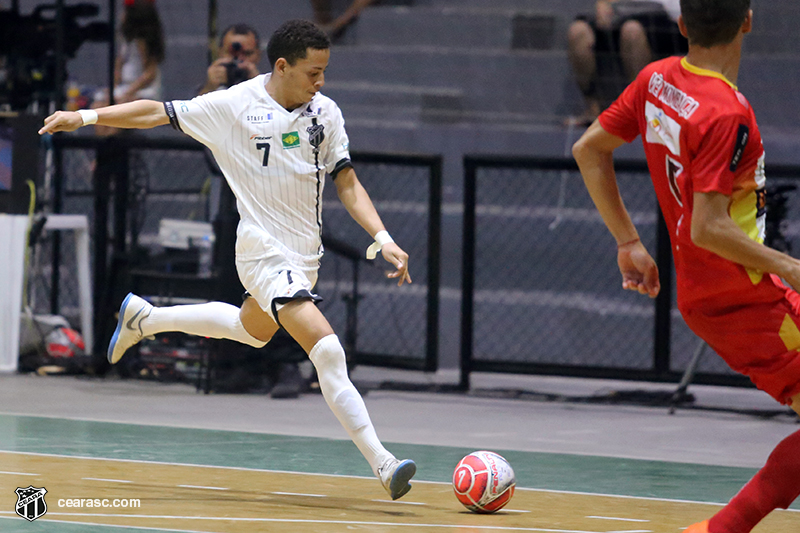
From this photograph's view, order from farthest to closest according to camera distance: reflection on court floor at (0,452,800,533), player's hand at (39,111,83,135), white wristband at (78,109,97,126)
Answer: white wristband at (78,109,97,126) → player's hand at (39,111,83,135) → reflection on court floor at (0,452,800,533)

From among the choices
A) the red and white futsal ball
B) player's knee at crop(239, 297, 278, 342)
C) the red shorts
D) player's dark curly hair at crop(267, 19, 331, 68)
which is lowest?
the red and white futsal ball

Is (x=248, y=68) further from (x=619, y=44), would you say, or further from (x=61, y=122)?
(x=61, y=122)

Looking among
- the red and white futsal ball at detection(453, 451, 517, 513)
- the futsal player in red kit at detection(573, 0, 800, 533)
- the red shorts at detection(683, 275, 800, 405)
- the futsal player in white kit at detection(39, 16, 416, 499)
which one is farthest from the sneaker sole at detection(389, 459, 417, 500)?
the red shorts at detection(683, 275, 800, 405)

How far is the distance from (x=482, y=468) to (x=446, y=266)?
19.0ft

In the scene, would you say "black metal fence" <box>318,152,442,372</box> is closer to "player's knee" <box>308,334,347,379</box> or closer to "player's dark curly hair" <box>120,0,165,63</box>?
"player's dark curly hair" <box>120,0,165,63</box>

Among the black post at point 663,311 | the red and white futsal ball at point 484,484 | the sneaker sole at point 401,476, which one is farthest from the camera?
the black post at point 663,311

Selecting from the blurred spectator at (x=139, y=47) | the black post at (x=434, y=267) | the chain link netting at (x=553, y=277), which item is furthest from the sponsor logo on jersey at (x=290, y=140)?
the blurred spectator at (x=139, y=47)

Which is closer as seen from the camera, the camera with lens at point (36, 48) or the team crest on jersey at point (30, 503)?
the team crest on jersey at point (30, 503)

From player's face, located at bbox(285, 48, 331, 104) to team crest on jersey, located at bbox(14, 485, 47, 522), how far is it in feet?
6.28

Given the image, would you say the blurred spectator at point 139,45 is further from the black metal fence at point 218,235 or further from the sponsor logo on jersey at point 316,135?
the sponsor logo on jersey at point 316,135

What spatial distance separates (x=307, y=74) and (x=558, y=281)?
5377 millimetres

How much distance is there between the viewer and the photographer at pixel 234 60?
8297 millimetres

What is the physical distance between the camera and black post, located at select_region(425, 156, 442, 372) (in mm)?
8500

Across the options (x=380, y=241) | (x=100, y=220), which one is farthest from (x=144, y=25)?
(x=380, y=241)
